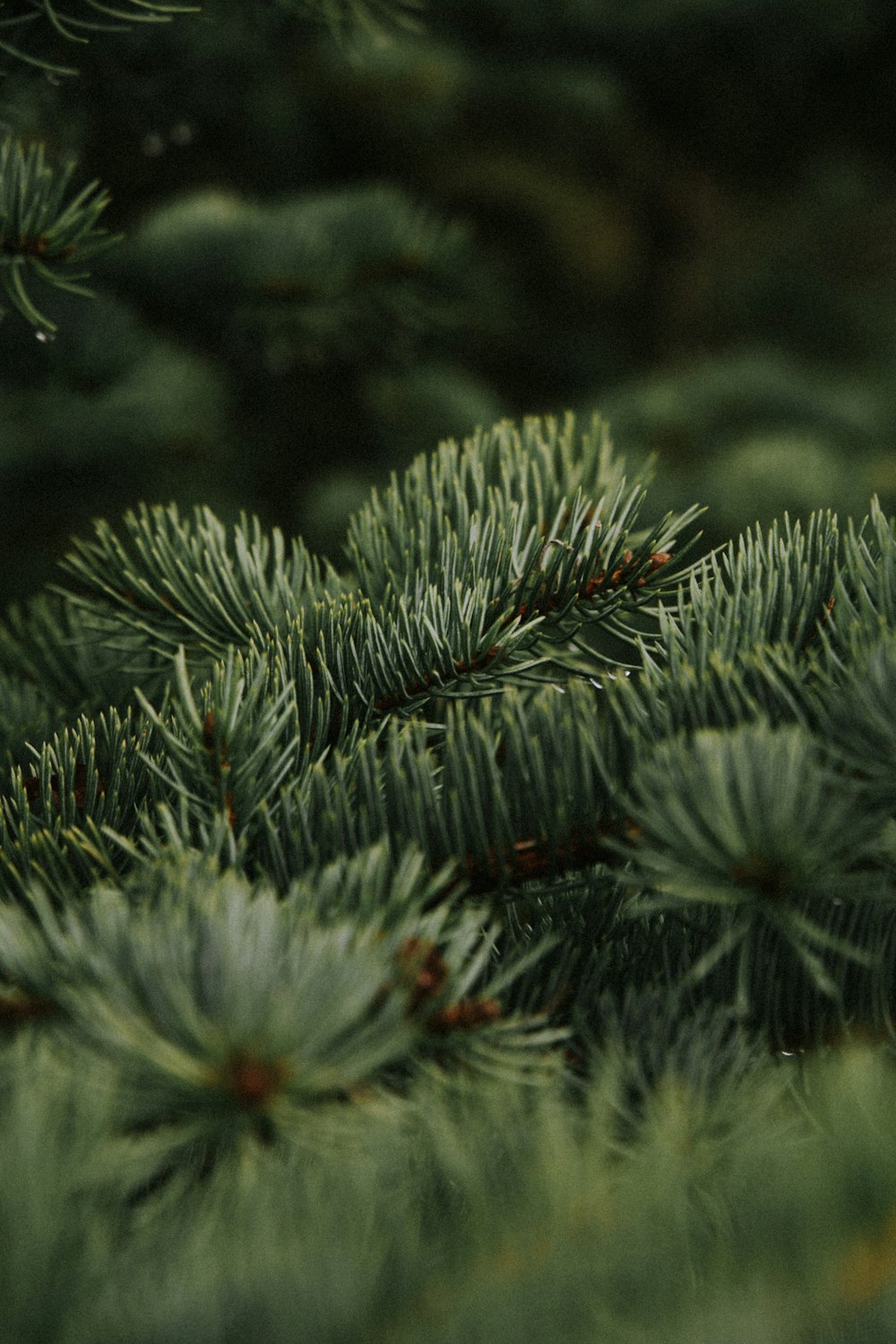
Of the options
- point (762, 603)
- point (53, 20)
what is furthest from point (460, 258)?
point (762, 603)

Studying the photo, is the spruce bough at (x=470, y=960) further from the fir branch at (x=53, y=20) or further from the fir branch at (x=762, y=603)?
the fir branch at (x=53, y=20)

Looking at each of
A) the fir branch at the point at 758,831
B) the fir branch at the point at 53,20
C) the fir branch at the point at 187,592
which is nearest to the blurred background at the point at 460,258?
the fir branch at the point at 53,20

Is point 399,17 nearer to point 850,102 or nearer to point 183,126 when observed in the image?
point 183,126

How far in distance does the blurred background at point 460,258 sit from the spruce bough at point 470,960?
30 cm

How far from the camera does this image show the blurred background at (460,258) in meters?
0.65

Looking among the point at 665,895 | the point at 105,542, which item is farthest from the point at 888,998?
the point at 105,542

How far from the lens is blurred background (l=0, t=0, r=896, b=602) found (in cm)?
65

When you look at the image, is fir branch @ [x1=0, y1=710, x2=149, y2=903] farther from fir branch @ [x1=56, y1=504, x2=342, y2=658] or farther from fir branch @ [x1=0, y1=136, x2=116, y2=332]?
fir branch @ [x1=0, y1=136, x2=116, y2=332]

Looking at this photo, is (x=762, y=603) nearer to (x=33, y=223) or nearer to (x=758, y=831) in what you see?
(x=758, y=831)

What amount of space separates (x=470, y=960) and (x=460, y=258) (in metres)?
0.60

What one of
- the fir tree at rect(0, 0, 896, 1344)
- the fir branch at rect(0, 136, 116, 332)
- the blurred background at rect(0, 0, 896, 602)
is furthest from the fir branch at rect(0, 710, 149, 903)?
the blurred background at rect(0, 0, 896, 602)

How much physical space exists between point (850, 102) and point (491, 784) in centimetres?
120

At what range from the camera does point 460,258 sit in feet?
2.29

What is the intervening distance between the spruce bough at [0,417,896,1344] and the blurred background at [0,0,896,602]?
0.30 meters
